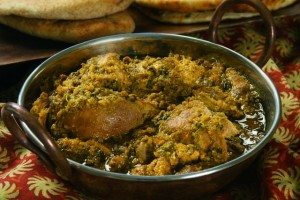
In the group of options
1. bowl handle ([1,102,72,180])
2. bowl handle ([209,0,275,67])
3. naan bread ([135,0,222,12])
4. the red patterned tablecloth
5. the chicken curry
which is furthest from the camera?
naan bread ([135,0,222,12])

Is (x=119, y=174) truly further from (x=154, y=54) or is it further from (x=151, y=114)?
(x=154, y=54)

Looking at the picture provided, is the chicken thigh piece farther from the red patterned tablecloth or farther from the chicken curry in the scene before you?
the red patterned tablecloth

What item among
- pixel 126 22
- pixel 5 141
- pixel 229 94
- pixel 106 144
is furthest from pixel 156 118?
pixel 126 22

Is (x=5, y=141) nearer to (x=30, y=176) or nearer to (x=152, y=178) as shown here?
(x=30, y=176)

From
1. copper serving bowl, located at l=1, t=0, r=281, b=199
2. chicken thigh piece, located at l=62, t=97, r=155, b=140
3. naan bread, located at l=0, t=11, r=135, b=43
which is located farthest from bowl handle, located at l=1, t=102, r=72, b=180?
naan bread, located at l=0, t=11, r=135, b=43

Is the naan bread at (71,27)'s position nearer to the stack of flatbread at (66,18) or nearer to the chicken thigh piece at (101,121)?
the stack of flatbread at (66,18)

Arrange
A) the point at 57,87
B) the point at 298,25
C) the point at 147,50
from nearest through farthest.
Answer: the point at 57,87, the point at 147,50, the point at 298,25
